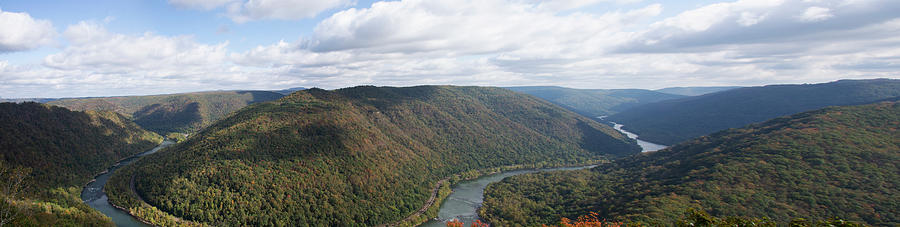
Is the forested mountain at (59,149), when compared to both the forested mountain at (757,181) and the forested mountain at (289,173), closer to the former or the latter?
the forested mountain at (289,173)

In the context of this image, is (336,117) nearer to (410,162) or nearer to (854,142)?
(410,162)

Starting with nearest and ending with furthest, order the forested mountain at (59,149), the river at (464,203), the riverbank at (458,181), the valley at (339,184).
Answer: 1. the valley at (339,184)
2. the forested mountain at (59,149)
3. the riverbank at (458,181)
4. the river at (464,203)

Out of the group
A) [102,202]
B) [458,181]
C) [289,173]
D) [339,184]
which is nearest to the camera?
[102,202]

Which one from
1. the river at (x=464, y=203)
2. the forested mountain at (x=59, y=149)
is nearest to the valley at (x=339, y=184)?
the river at (x=464, y=203)

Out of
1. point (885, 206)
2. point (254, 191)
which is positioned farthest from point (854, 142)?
point (254, 191)

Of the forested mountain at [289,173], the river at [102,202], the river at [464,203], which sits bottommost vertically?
the river at [464,203]

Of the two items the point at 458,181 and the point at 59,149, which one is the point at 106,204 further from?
the point at 458,181

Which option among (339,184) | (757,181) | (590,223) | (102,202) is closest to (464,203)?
(339,184)
